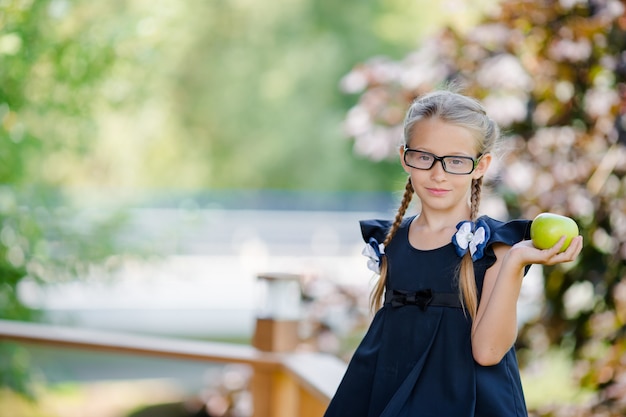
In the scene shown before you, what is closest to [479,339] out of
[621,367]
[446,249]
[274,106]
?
[446,249]

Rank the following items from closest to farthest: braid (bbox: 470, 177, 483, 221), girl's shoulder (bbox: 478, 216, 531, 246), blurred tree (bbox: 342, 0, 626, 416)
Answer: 1. girl's shoulder (bbox: 478, 216, 531, 246)
2. braid (bbox: 470, 177, 483, 221)
3. blurred tree (bbox: 342, 0, 626, 416)

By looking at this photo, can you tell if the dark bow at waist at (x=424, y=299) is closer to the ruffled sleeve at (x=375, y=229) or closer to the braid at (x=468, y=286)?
the braid at (x=468, y=286)

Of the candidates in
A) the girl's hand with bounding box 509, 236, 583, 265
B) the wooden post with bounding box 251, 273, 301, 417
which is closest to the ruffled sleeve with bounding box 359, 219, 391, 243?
the girl's hand with bounding box 509, 236, 583, 265

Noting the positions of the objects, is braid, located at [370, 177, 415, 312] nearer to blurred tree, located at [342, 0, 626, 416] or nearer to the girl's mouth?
the girl's mouth

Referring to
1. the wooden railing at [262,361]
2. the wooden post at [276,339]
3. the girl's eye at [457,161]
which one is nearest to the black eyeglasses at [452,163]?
the girl's eye at [457,161]

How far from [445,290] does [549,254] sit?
9.0 inches

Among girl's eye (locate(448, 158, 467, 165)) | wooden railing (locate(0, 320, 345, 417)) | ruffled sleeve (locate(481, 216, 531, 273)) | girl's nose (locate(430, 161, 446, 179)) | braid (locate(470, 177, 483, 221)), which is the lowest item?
wooden railing (locate(0, 320, 345, 417))

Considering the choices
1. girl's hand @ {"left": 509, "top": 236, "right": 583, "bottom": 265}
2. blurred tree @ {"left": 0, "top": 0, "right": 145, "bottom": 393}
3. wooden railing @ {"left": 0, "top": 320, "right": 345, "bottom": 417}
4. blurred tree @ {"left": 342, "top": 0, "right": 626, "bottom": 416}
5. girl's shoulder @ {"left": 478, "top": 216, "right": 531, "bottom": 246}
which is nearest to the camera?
girl's hand @ {"left": 509, "top": 236, "right": 583, "bottom": 265}

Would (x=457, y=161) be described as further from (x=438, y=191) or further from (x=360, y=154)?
(x=360, y=154)

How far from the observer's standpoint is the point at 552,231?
58.1 inches

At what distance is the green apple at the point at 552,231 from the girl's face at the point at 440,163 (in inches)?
7.9

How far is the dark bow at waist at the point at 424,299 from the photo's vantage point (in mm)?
1632

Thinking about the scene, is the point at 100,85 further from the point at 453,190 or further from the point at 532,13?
the point at 453,190

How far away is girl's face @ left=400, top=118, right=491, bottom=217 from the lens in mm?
1647
